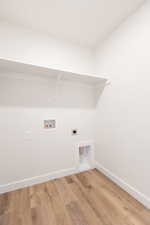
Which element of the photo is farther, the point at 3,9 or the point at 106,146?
the point at 106,146

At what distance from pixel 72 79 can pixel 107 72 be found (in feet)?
2.09

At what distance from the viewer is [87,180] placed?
5.91ft

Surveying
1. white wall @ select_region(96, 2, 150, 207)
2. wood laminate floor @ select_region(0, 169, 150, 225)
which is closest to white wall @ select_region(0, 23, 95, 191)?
wood laminate floor @ select_region(0, 169, 150, 225)

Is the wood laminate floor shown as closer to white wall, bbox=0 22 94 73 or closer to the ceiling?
white wall, bbox=0 22 94 73

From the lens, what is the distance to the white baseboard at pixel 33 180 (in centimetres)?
153

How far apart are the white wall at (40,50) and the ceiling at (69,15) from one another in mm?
112

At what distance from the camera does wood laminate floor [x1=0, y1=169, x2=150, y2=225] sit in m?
1.13

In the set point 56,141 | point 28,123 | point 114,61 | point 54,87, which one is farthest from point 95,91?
point 28,123

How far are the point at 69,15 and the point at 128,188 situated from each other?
8.43ft

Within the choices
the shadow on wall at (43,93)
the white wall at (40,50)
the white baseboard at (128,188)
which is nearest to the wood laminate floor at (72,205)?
the white baseboard at (128,188)

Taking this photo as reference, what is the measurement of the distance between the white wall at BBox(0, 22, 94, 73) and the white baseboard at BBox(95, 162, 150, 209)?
6.49ft

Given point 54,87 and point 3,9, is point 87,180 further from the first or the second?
point 3,9

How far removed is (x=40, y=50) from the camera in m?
1.74

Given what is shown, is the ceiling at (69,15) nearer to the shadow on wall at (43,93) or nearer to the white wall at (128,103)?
the white wall at (128,103)
